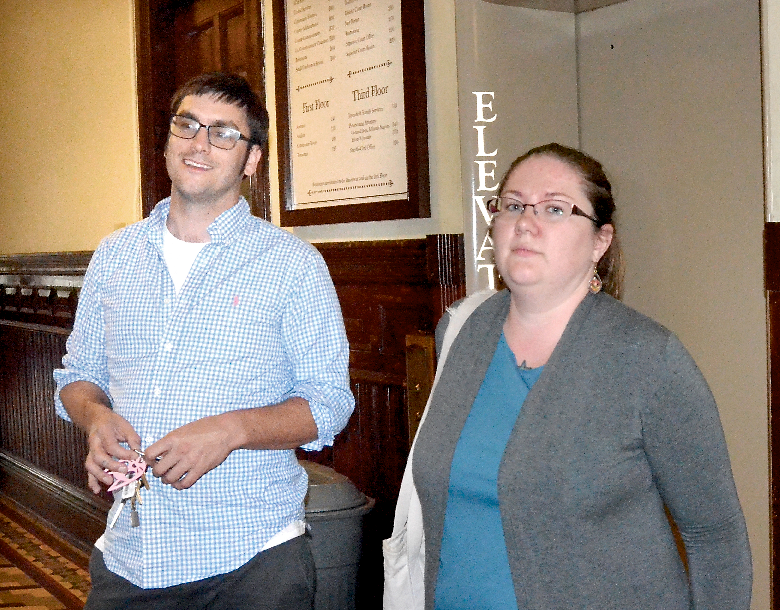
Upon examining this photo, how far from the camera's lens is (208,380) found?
6.17 ft

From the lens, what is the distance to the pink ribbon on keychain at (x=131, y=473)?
1.77 meters

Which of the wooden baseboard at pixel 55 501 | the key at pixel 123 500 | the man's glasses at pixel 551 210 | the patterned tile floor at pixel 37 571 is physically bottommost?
the patterned tile floor at pixel 37 571

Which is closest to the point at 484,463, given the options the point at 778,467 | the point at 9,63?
the point at 778,467

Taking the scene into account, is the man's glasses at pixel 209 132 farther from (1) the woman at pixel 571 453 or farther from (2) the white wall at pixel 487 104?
(2) the white wall at pixel 487 104

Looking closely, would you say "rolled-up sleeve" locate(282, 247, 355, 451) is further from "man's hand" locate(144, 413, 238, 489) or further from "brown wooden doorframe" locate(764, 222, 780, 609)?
"brown wooden doorframe" locate(764, 222, 780, 609)

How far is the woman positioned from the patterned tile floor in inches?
128

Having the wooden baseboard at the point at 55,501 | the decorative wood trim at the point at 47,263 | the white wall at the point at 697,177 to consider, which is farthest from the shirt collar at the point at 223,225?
the wooden baseboard at the point at 55,501

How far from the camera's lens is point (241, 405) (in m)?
1.89

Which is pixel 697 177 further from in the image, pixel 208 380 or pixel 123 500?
pixel 123 500

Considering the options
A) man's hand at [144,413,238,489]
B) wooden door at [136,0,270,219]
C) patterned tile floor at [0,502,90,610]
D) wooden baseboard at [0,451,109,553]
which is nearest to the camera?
man's hand at [144,413,238,489]

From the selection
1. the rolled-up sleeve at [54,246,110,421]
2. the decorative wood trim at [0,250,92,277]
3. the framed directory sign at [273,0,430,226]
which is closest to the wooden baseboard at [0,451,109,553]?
the decorative wood trim at [0,250,92,277]

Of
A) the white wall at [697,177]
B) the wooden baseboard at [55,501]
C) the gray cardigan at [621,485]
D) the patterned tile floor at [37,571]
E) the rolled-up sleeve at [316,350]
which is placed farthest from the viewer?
the wooden baseboard at [55,501]

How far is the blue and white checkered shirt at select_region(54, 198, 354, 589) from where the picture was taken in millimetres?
1847

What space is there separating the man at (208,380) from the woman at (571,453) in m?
0.33
